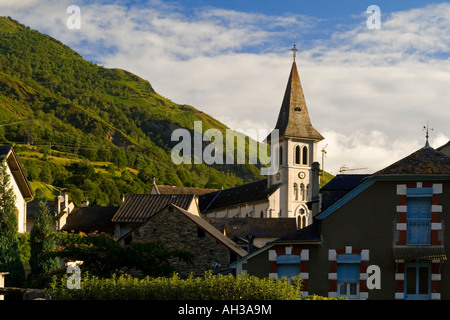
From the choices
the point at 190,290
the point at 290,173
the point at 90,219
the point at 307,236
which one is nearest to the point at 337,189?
the point at 307,236

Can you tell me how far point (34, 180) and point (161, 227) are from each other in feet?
380

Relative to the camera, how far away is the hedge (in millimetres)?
19000

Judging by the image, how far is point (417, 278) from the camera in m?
27.9

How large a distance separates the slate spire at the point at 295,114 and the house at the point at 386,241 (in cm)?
9404

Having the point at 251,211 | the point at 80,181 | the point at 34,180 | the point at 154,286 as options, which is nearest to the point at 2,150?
the point at 154,286

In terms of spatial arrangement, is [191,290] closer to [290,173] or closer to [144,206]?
[144,206]

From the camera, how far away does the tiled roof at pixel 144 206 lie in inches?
2559

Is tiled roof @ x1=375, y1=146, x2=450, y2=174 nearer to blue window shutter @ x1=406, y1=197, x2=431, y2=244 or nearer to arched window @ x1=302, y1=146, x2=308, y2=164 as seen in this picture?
blue window shutter @ x1=406, y1=197, x2=431, y2=244

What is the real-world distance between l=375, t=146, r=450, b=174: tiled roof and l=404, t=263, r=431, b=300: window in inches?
131

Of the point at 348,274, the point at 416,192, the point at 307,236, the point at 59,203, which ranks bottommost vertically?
the point at 348,274

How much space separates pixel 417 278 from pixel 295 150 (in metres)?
96.3

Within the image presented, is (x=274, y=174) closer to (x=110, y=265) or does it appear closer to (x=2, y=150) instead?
(x=2, y=150)

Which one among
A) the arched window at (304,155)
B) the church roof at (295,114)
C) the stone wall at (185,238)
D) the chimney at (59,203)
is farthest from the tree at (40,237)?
the arched window at (304,155)

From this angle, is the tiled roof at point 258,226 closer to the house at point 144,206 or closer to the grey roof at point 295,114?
the house at point 144,206
